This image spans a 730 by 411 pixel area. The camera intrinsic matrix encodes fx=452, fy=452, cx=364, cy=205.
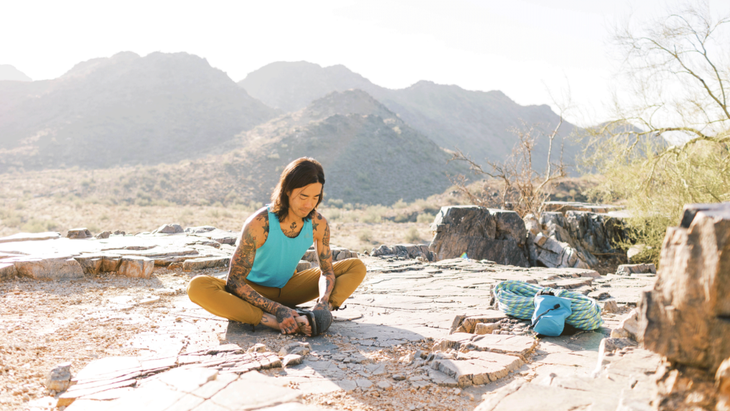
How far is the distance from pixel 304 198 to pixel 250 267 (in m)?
0.61

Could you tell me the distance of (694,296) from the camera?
1258 mm

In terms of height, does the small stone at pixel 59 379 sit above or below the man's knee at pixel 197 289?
below

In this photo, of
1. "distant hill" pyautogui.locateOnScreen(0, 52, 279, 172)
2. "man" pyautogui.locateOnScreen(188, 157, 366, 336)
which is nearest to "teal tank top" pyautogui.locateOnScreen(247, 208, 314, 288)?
"man" pyautogui.locateOnScreen(188, 157, 366, 336)

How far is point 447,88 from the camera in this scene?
230 feet

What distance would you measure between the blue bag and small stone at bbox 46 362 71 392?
2.69m

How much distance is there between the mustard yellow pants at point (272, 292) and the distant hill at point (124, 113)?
36338mm

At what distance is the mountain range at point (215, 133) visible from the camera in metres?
30.9

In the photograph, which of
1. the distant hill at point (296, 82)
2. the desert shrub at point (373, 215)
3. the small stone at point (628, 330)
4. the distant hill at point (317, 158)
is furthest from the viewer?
the distant hill at point (296, 82)

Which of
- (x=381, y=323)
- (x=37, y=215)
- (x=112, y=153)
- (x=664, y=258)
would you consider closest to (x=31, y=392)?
(x=381, y=323)

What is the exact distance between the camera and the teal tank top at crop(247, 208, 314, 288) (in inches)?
123

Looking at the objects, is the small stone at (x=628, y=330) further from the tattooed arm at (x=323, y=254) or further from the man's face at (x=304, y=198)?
the man's face at (x=304, y=198)

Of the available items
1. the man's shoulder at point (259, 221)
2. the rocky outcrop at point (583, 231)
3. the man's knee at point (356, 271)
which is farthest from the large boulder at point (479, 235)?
the man's shoulder at point (259, 221)

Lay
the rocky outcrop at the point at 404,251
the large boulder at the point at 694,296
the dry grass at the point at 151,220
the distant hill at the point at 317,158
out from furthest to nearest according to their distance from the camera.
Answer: the distant hill at the point at 317,158 → the dry grass at the point at 151,220 → the rocky outcrop at the point at 404,251 → the large boulder at the point at 694,296

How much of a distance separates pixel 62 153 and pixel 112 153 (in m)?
3.56
